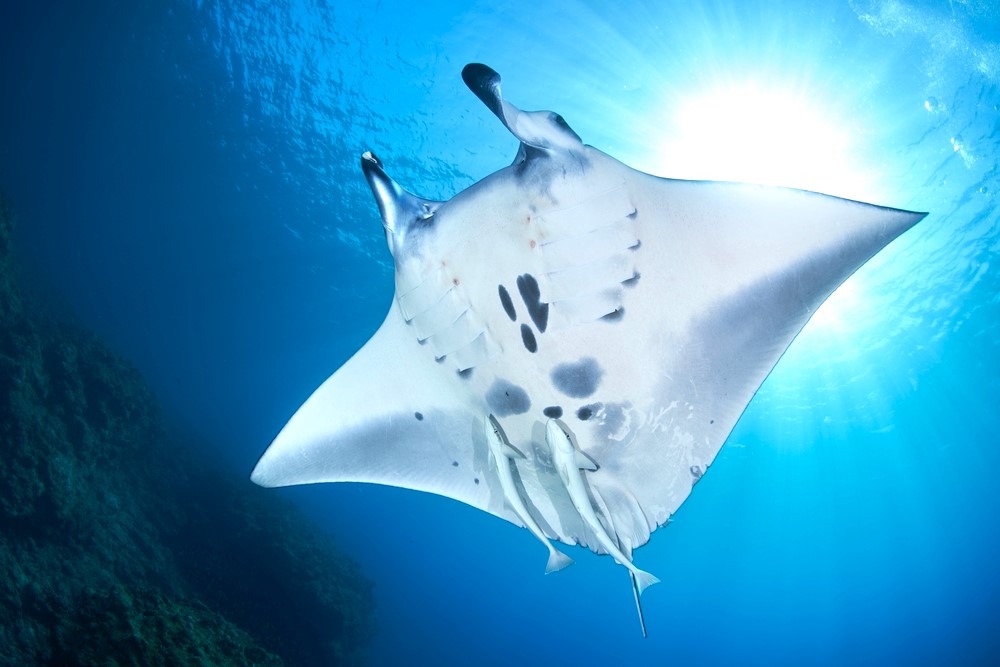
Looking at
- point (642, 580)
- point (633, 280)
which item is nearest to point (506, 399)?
point (633, 280)

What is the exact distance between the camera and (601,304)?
6.23ft

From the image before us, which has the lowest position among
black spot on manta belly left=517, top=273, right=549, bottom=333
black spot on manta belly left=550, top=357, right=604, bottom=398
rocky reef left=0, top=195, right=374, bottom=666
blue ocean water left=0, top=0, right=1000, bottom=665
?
rocky reef left=0, top=195, right=374, bottom=666

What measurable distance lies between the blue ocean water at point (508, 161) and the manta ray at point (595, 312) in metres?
8.13

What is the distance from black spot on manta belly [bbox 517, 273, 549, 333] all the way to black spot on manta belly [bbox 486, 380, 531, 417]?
32 cm

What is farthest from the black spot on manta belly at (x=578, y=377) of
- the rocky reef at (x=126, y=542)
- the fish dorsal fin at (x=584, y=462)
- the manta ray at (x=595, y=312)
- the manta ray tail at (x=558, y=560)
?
the rocky reef at (x=126, y=542)

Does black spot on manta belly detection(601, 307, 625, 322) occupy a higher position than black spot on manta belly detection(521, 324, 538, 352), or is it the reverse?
black spot on manta belly detection(601, 307, 625, 322)

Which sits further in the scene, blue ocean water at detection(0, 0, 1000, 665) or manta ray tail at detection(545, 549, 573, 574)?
blue ocean water at detection(0, 0, 1000, 665)

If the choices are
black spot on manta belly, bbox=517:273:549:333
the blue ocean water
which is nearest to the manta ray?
black spot on manta belly, bbox=517:273:549:333

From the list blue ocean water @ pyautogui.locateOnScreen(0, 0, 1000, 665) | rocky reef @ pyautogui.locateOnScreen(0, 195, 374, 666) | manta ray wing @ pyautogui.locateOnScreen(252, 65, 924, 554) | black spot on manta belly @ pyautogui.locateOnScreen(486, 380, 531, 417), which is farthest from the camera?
blue ocean water @ pyautogui.locateOnScreen(0, 0, 1000, 665)

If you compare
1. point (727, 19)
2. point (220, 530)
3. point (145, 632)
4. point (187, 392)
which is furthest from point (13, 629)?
point (187, 392)

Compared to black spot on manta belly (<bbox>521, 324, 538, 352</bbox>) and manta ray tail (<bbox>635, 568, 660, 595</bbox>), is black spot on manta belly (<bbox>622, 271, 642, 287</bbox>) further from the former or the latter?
manta ray tail (<bbox>635, 568, 660, 595</bbox>)

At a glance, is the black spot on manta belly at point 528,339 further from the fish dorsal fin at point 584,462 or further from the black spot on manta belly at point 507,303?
the fish dorsal fin at point 584,462

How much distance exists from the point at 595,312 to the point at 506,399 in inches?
22.7

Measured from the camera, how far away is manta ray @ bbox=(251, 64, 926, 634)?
68.3 inches
